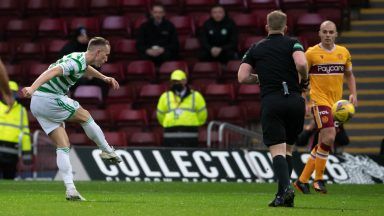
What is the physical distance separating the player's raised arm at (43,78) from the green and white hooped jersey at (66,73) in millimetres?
108

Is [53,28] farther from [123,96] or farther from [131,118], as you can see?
[131,118]

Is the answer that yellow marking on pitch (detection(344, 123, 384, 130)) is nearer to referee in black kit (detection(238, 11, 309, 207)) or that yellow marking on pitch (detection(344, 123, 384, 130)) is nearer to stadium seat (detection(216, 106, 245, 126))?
stadium seat (detection(216, 106, 245, 126))

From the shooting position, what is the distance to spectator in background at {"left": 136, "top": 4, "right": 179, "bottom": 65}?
2294 centimetres

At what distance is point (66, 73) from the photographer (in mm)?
13273

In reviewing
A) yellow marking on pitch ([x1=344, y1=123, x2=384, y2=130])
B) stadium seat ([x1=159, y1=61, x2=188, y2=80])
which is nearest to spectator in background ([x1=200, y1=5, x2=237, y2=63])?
stadium seat ([x1=159, y1=61, x2=188, y2=80])

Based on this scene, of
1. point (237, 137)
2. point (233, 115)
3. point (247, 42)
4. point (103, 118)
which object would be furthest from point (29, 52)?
point (237, 137)

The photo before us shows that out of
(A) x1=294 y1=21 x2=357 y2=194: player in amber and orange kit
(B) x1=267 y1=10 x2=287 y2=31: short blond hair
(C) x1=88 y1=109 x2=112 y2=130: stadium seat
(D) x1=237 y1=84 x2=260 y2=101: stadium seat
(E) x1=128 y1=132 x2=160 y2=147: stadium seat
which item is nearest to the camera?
(B) x1=267 y1=10 x2=287 y2=31: short blond hair

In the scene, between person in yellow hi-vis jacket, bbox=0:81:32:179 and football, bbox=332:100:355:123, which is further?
person in yellow hi-vis jacket, bbox=0:81:32:179

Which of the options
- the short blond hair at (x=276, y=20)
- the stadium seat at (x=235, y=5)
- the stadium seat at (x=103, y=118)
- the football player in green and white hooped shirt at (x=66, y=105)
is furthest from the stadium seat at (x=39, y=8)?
the short blond hair at (x=276, y=20)

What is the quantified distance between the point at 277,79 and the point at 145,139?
9.98 m

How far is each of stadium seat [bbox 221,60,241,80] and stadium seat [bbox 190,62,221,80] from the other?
139 mm

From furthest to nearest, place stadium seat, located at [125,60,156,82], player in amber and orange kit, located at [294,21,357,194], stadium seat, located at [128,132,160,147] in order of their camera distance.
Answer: stadium seat, located at [125,60,156,82]
stadium seat, located at [128,132,160,147]
player in amber and orange kit, located at [294,21,357,194]

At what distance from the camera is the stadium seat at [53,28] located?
82.6ft

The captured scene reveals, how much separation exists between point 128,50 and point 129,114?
2.17 m
